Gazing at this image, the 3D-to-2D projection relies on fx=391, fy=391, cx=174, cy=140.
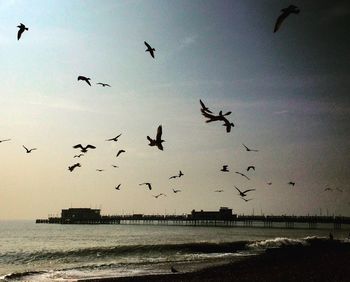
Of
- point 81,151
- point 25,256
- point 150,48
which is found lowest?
point 25,256

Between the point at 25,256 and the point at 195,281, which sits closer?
the point at 195,281

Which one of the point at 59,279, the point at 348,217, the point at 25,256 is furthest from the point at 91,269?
the point at 348,217

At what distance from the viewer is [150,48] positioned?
12727 mm

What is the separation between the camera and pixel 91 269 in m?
32.9

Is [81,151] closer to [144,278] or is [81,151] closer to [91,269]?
[144,278]

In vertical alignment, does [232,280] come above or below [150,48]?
below

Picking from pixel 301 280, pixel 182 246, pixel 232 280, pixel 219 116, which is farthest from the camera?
pixel 182 246

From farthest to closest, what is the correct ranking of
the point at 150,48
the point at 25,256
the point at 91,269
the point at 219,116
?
the point at 25,256 → the point at 91,269 → the point at 150,48 → the point at 219,116

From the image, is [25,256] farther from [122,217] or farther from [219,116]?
[122,217]

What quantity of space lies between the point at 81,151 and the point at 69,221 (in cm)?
13915

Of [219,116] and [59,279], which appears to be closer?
[219,116]

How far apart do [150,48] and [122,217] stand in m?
140

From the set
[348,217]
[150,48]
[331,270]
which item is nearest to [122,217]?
[348,217]

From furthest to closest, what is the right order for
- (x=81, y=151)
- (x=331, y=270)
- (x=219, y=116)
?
1. (x=331, y=270)
2. (x=81, y=151)
3. (x=219, y=116)
